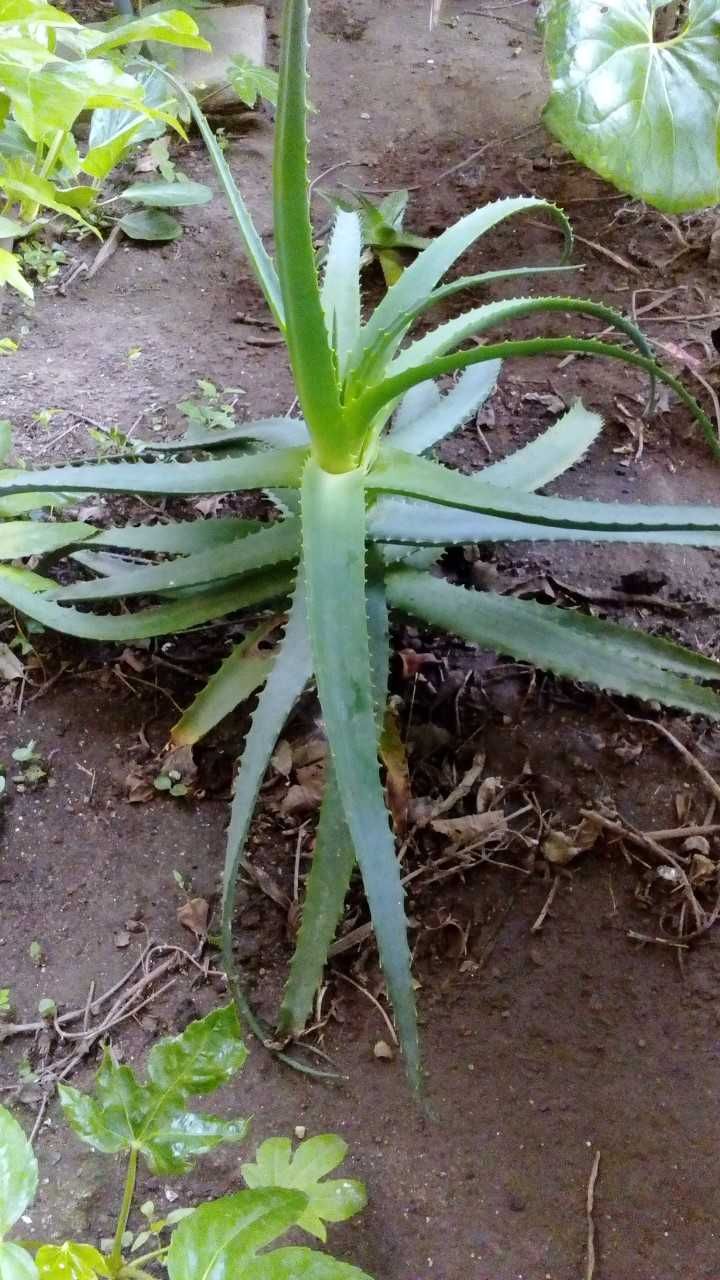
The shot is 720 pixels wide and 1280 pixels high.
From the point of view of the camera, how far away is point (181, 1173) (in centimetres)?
66

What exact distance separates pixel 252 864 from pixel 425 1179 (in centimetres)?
35

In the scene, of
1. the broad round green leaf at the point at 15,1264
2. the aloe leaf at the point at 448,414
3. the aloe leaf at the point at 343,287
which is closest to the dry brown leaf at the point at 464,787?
the aloe leaf at the point at 448,414

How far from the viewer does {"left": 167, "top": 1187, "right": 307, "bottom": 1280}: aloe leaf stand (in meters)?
0.54

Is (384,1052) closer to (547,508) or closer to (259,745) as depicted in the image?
(259,745)

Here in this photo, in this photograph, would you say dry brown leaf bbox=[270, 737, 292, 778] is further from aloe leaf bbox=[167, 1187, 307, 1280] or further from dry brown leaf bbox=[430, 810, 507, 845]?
aloe leaf bbox=[167, 1187, 307, 1280]

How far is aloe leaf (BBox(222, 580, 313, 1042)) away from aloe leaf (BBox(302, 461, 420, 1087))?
4.2 inches

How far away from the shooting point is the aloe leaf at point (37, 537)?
104cm

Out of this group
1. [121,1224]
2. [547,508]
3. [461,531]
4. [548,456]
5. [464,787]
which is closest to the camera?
[121,1224]

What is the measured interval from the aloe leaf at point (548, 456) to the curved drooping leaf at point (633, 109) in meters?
0.32

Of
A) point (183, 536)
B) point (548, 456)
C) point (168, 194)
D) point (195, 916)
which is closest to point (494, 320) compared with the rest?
point (548, 456)

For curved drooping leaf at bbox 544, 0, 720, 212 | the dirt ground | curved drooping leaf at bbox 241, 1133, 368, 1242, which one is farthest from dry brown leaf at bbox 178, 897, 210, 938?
curved drooping leaf at bbox 544, 0, 720, 212

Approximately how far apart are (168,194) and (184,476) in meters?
0.97

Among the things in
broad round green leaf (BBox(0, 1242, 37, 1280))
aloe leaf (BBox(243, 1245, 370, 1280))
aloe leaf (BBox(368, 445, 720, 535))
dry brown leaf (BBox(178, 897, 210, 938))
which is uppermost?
aloe leaf (BBox(368, 445, 720, 535))

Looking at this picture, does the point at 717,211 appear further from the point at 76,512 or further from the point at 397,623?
the point at 76,512
